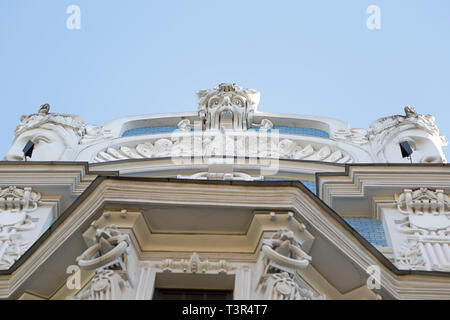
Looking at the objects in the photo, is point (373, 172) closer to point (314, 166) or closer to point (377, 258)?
point (314, 166)

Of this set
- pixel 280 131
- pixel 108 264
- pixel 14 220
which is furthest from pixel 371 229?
pixel 14 220

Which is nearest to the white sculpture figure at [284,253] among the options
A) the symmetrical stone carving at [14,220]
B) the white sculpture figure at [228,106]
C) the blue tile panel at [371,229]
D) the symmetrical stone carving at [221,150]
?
the blue tile panel at [371,229]

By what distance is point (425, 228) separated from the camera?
1109cm

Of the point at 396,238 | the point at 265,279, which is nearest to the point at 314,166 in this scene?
the point at 396,238

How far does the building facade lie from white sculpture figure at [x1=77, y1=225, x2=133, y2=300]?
0.02 meters

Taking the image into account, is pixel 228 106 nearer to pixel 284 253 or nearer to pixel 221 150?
pixel 221 150

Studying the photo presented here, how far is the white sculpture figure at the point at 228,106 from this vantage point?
15.4 m

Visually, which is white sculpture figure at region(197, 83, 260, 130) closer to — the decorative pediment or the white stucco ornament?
the white stucco ornament

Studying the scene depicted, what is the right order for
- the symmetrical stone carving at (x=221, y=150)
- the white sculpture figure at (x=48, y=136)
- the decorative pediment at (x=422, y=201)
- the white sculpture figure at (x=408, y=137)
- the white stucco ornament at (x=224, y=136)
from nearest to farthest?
the decorative pediment at (x=422, y=201)
the white sculpture figure at (x=408, y=137)
the white sculpture figure at (x=48, y=136)
the white stucco ornament at (x=224, y=136)
the symmetrical stone carving at (x=221, y=150)

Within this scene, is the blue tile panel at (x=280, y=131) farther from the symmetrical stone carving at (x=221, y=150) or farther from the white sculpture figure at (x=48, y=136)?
the white sculpture figure at (x=48, y=136)

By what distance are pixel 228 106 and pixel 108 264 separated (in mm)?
7677

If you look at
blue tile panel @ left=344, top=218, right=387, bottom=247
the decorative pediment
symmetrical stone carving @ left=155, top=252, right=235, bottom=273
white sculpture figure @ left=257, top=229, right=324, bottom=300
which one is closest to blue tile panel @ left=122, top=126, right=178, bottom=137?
blue tile panel @ left=344, top=218, right=387, bottom=247

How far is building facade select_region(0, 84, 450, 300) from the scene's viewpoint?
340 inches

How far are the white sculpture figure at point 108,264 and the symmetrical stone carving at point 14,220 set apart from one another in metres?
2.32
